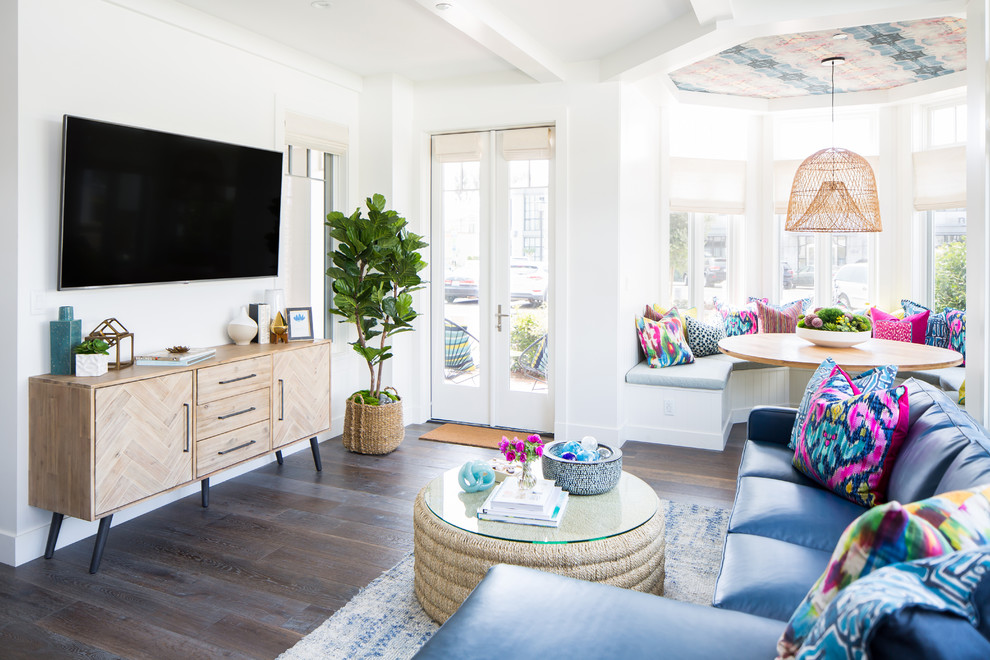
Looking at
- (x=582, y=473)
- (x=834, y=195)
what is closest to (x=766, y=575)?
(x=582, y=473)

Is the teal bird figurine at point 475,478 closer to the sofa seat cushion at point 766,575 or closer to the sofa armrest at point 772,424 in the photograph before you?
the sofa seat cushion at point 766,575

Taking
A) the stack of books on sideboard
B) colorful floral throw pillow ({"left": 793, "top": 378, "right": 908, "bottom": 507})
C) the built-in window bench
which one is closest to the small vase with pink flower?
the stack of books on sideboard

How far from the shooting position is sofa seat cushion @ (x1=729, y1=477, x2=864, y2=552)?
2133mm

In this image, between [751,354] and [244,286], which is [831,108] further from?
[244,286]

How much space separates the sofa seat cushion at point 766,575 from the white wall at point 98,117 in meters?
2.85

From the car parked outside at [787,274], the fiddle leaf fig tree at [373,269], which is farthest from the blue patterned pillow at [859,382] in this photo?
the car parked outside at [787,274]

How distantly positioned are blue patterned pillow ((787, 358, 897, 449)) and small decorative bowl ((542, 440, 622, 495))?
2.71 feet

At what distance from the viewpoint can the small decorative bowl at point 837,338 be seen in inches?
171

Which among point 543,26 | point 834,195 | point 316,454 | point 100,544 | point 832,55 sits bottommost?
point 100,544

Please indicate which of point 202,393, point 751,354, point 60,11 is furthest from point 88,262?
point 751,354

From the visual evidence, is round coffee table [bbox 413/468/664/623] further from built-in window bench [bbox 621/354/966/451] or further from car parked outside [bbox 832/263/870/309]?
car parked outside [bbox 832/263/870/309]

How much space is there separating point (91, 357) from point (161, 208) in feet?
2.77

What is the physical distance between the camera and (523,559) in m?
2.22

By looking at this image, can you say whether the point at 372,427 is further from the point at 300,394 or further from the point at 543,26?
the point at 543,26
